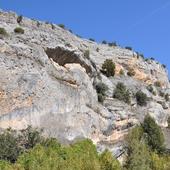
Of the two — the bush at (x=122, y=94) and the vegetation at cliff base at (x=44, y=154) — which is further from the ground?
the bush at (x=122, y=94)

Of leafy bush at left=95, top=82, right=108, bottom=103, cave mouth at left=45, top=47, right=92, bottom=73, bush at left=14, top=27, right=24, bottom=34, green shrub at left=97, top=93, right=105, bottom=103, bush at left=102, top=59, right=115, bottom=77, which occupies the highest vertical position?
bush at left=102, top=59, right=115, bottom=77

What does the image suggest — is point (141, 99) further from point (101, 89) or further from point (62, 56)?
point (62, 56)

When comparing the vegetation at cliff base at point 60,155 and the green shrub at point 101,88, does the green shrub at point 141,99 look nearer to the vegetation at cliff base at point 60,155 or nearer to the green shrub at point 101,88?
the green shrub at point 101,88

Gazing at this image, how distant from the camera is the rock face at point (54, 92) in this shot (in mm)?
38688

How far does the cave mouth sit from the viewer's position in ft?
153

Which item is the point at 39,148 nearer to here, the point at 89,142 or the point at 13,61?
the point at 89,142

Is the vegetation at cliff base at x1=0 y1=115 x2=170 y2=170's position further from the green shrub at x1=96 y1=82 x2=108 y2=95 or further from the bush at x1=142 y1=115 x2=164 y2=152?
the green shrub at x1=96 y1=82 x2=108 y2=95

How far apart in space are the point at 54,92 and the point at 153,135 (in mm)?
12214

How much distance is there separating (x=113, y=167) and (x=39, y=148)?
530 centimetres

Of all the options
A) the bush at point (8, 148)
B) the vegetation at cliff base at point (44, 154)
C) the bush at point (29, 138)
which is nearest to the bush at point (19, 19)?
the vegetation at cliff base at point (44, 154)

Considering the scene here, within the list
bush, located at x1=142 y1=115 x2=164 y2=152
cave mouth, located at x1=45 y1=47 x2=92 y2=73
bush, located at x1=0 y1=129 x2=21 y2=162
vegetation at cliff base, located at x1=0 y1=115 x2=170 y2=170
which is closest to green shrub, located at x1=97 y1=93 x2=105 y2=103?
cave mouth, located at x1=45 y1=47 x2=92 y2=73

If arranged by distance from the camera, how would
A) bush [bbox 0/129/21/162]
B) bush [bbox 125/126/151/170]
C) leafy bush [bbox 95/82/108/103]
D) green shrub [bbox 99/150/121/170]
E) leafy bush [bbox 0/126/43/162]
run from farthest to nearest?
leafy bush [bbox 95/82/108/103] < bush [bbox 125/126/151/170] < leafy bush [bbox 0/126/43/162] < bush [bbox 0/129/21/162] < green shrub [bbox 99/150/121/170]

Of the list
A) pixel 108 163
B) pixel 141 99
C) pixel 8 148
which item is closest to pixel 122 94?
pixel 141 99

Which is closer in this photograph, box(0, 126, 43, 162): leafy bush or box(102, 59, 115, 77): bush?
box(0, 126, 43, 162): leafy bush
